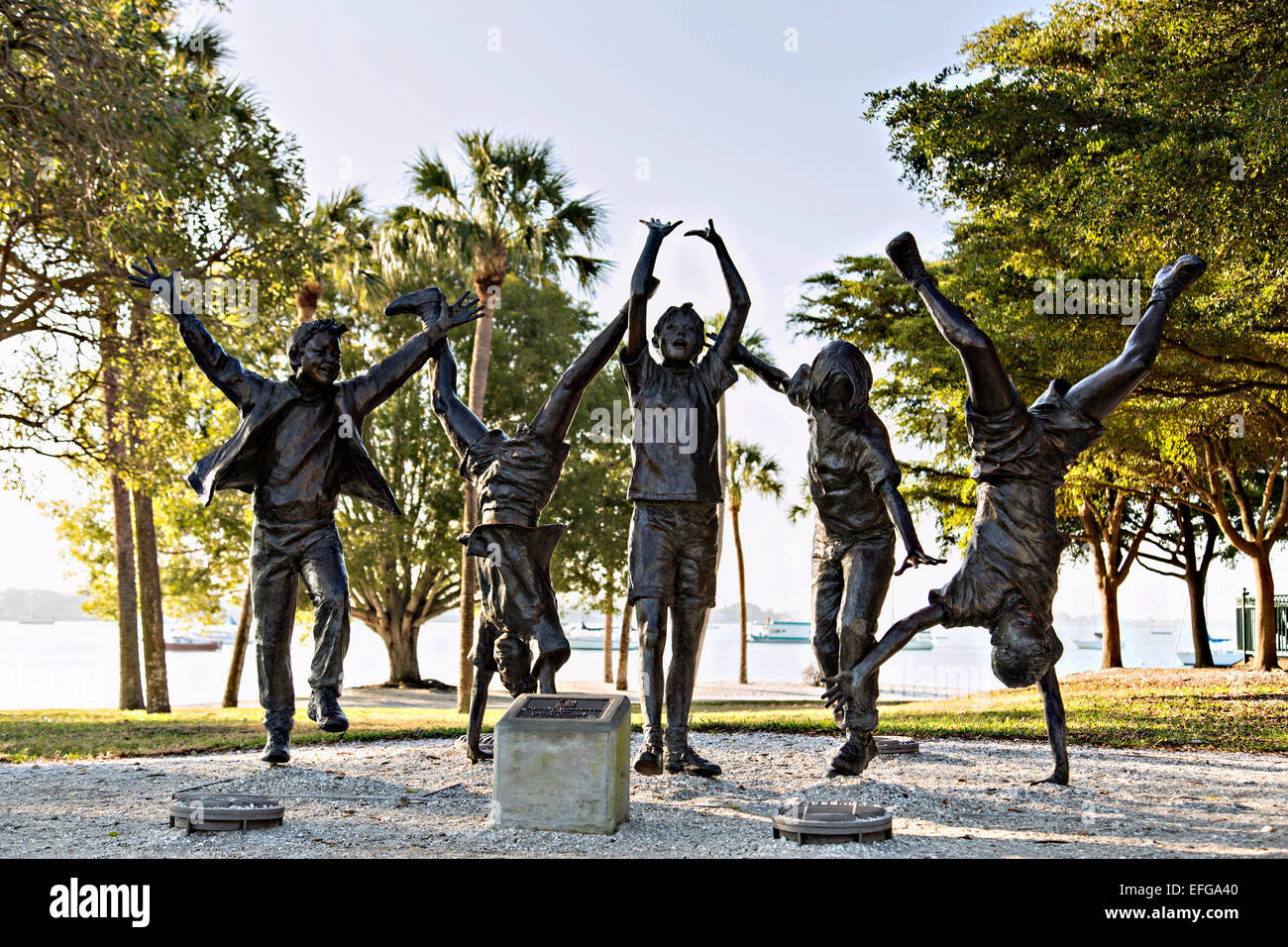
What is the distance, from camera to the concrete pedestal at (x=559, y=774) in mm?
4895

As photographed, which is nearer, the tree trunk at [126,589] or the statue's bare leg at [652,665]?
the statue's bare leg at [652,665]

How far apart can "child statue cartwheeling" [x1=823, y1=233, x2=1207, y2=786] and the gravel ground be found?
73 centimetres

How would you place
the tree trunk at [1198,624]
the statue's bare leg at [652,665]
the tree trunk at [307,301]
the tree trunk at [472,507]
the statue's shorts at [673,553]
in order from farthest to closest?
the tree trunk at [1198,624] → the tree trunk at [307,301] → the tree trunk at [472,507] → the statue's shorts at [673,553] → the statue's bare leg at [652,665]

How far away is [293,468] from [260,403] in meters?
0.44

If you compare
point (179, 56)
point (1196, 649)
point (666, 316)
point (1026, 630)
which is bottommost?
point (1196, 649)

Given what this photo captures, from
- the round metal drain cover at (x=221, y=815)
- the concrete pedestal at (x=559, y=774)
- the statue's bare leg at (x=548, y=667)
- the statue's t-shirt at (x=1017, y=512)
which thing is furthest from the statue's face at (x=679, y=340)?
the round metal drain cover at (x=221, y=815)

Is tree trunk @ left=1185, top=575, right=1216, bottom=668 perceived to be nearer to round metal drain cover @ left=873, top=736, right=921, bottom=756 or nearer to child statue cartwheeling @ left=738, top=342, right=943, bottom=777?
round metal drain cover @ left=873, top=736, right=921, bottom=756

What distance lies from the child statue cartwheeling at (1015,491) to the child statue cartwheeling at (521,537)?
1702 mm

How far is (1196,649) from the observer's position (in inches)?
984

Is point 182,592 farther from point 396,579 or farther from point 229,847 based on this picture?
point 229,847

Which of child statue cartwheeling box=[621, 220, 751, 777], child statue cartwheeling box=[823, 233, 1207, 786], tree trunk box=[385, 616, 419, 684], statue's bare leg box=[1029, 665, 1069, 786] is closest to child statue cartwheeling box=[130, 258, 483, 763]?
child statue cartwheeling box=[621, 220, 751, 777]

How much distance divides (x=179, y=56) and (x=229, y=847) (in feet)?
51.0

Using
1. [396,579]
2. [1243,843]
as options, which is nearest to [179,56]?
[396,579]

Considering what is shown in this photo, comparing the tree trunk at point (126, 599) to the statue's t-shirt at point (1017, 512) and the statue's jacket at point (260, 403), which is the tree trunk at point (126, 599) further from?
the statue's t-shirt at point (1017, 512)
